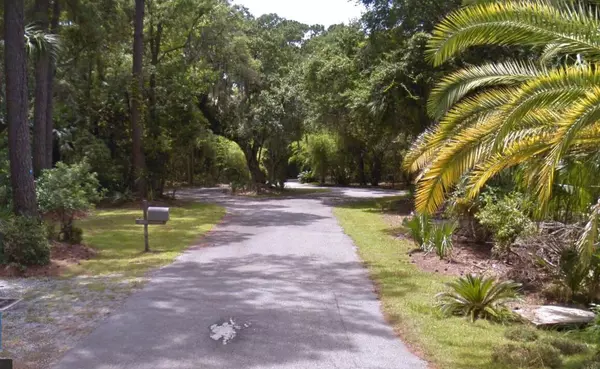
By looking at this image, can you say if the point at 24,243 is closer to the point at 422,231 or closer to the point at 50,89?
the point at 422,231

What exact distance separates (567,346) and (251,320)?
356cm

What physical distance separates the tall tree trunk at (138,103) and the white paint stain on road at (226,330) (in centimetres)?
2012

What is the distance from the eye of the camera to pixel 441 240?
518 inches

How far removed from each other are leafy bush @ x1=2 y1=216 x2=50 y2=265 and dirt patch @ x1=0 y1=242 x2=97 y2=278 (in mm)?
177

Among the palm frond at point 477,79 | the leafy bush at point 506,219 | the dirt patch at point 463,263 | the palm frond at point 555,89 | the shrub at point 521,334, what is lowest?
the dirt patch at point 463,263

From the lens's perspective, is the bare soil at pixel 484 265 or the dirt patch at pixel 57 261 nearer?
the bare soil at pixel 484 265

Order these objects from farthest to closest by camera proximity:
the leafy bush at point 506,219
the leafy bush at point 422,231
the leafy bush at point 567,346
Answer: the leafy bush at point 422,231 → the leafy bush at point 506,219 → the leafy bush at point 567,346

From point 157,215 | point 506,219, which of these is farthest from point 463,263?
point 157,215

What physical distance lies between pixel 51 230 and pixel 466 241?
32.7ft

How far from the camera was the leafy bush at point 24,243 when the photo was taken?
439 inches

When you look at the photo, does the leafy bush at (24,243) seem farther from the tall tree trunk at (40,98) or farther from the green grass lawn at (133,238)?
the tall tree trunk at (40,98)

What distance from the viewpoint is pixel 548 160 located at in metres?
6.21

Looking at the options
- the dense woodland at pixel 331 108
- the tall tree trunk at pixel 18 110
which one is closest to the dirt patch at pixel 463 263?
the dense woodland at pixel 331 108

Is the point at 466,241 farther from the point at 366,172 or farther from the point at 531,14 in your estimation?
the point at 366,172
